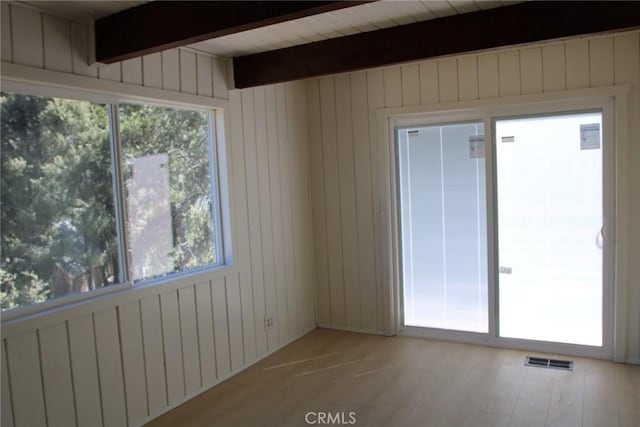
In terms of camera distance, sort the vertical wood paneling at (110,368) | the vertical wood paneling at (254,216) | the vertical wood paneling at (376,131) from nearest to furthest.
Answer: the vertical wood paneling at (110,368)
the vertical wood paneling at (254,216)
the vertical wood paneling at (376,131)

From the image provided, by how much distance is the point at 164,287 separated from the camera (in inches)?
132

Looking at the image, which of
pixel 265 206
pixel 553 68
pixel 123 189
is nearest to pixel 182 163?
pixel 123 189

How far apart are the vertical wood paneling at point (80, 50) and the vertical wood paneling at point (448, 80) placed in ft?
8.97

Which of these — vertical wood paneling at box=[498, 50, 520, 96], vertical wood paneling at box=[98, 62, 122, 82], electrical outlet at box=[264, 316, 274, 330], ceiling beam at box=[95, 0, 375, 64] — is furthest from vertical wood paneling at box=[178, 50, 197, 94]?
vertical wood paneling at box=[498, 50, 520, 96]

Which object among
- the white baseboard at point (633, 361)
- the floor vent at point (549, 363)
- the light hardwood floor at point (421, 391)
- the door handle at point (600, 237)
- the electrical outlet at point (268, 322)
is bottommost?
the light hardwood floor at point (421, 391)

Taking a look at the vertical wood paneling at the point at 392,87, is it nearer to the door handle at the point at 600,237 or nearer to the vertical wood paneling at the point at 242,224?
the vertical wood paneling at the point at 242,224

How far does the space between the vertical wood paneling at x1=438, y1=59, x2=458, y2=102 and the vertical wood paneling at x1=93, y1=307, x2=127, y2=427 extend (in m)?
3.07

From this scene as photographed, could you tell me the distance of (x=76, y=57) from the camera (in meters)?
2.84

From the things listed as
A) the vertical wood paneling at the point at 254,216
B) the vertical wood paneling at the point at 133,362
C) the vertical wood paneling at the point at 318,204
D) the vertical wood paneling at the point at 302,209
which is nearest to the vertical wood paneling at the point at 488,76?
the vertical wood paneling at the point at 318,204

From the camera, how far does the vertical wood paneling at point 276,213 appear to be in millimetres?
4430

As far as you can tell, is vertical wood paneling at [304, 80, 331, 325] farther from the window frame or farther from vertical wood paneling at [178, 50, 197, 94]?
vertical wood paneling at [178, 50, 197, 94]

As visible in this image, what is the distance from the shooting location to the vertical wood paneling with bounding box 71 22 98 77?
282 cm

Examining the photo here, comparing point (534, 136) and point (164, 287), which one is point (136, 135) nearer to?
point (164, 287)

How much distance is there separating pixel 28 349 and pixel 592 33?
3.44 metres
